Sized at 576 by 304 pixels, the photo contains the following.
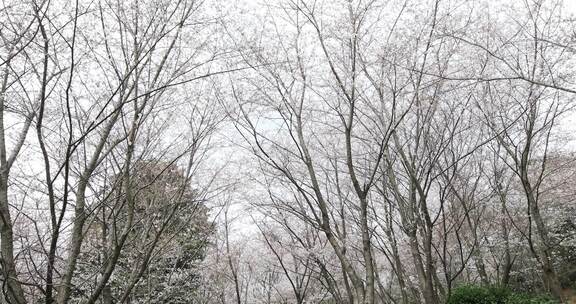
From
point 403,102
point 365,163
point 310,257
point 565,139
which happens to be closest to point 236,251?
point 310,257

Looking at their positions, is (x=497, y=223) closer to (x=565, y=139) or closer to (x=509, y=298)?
(x=565, y=139)

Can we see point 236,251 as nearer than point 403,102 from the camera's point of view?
No

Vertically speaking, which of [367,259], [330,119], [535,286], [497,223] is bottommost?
[367,259]

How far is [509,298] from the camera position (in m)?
9.72

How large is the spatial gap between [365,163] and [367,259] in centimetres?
A: 475

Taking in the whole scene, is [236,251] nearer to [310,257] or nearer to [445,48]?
[310,257]

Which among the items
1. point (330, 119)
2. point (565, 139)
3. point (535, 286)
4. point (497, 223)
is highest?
point (565, 139)

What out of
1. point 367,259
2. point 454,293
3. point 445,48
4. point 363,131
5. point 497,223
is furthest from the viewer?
point 497,223

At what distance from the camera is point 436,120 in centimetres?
848

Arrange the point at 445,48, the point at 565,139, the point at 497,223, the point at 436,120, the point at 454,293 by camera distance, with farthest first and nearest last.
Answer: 1. the point at 497,223
2. the point at 565,139
3. the point at 454,293
4. the point at 436,120
5. the point at 445,48

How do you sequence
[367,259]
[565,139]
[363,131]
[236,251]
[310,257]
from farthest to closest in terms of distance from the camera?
[236,251] → [565,139] → [310,257] → [363,131] → [367,259]

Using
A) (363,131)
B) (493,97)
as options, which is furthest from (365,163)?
(493,97)

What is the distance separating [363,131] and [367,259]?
471 centimetres

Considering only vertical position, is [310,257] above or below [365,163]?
below
